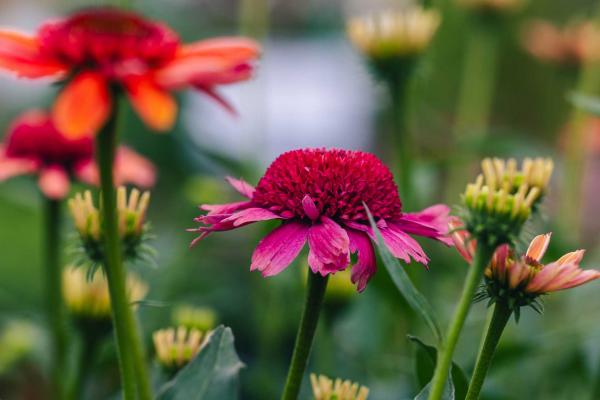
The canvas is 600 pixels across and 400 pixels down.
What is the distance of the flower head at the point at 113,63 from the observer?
34 centimetres

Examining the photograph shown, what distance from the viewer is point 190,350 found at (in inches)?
18.1

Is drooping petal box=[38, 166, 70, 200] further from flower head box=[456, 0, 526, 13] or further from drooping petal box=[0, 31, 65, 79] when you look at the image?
flower head box=[456, 0, 526, 13]

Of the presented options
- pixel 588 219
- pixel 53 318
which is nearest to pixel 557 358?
pixel 53 318

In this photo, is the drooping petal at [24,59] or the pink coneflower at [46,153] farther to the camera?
the pink coneflower at [46,153]

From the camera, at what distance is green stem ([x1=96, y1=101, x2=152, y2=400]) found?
363 millimetres

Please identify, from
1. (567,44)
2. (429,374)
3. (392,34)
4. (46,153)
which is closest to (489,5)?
(567,44)

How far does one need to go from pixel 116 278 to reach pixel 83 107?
0.25 feet

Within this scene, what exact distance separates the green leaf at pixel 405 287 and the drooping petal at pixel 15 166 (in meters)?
0.43

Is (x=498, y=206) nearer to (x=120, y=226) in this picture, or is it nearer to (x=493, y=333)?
(x=493, y=333)

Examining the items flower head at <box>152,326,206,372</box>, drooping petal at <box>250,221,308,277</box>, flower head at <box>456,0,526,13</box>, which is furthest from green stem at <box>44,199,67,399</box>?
flower head at <box>456,0,526,13</box>

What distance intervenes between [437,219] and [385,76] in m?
0.42

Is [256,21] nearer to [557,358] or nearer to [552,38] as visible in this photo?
[552,38]

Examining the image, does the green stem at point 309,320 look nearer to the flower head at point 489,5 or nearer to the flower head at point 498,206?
the flower head at point 498,206

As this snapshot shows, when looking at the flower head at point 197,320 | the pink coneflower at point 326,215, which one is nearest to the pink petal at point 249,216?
the pink coneflower at point 326,215
